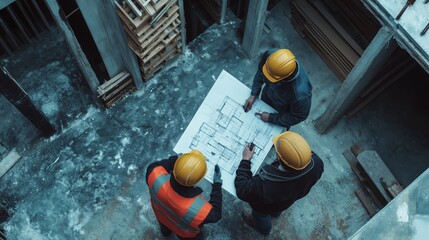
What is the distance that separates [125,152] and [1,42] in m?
2.43

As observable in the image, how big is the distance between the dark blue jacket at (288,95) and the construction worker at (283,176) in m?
0.57

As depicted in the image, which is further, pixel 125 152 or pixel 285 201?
pixel 125 152

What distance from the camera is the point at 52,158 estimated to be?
5992mm

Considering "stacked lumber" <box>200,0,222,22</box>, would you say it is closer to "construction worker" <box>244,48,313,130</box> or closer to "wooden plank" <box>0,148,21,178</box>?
"construction worker" <box>244,48,313,130</box>

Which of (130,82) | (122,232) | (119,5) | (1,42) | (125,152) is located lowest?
(122,232)

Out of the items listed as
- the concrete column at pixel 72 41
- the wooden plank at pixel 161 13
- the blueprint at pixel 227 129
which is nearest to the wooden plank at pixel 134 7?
the wooden plank at pixel 161 13

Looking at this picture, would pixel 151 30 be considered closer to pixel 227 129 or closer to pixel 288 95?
pixel 227 129

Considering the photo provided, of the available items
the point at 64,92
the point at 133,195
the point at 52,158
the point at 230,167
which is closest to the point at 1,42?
the point at 64,92

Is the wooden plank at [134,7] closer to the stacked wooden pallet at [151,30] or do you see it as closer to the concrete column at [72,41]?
the stacked wooden pallet at [151,30]

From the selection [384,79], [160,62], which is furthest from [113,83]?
[384,79]

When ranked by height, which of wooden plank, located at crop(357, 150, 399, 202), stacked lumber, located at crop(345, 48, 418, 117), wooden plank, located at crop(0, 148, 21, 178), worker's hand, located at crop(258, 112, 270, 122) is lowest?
wooden plank, located at crop(357, 150, 399, 202)

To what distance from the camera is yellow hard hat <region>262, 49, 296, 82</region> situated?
4.33 metres

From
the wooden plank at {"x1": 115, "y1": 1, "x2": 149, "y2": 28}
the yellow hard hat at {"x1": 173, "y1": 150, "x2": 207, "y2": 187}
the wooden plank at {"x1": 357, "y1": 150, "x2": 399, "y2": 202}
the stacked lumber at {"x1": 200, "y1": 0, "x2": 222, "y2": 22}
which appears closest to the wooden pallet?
the stacked lumber at {"x1": 200, "y1": 0, "x2": 222, "y2": 22}

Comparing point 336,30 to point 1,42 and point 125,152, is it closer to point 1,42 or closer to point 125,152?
point 125,152
